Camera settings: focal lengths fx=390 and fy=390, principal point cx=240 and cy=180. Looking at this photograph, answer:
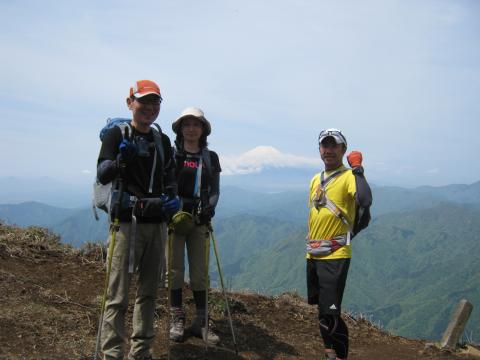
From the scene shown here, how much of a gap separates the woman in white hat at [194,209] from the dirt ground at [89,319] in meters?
0.42

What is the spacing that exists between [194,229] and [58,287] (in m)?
3.12

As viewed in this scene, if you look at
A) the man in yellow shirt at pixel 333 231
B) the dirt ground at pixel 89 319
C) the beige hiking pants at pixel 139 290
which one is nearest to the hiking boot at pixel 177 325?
the dirt ground at pixel 89 319

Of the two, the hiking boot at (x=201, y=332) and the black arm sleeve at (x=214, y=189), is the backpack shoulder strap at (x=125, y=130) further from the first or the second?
the hiking boot at (x=201, y=332)

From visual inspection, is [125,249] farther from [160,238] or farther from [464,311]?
[464,311]

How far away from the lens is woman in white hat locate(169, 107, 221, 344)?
18.7ft

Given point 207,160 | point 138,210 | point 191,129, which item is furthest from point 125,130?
point 207,160

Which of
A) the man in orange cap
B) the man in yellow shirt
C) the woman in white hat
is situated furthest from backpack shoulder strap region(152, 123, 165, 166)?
the man in yellow shirt

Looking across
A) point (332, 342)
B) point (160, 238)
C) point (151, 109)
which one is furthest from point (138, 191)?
point (332, 342)

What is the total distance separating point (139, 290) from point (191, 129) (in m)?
2.38

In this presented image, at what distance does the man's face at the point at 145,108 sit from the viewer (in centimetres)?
444

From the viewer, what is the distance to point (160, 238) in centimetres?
465

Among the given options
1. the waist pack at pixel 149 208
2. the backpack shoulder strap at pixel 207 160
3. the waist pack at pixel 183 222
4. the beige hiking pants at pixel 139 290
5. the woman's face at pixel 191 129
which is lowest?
the beige hiking pants at pixel 139 290

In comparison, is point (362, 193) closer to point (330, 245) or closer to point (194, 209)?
point (330, 245)

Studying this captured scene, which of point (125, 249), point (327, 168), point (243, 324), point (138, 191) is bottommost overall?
point (243, 324)
